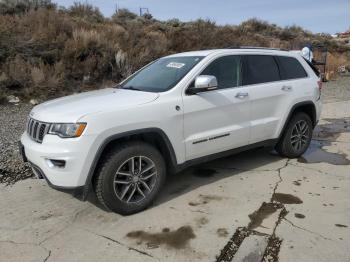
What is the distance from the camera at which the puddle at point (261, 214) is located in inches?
157

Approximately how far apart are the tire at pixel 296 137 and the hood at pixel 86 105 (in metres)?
2.53

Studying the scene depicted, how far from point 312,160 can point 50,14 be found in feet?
44.4

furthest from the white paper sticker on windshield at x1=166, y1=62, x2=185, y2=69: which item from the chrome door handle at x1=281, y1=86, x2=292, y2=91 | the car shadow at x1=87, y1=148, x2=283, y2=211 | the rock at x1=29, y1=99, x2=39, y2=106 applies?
the rock at x1=29, y1=99, x2=39, y2=106

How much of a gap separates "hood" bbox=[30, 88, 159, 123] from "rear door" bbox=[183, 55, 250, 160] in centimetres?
56

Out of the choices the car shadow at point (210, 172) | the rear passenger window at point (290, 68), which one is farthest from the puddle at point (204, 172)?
the rear passenger window at point (290, 68)

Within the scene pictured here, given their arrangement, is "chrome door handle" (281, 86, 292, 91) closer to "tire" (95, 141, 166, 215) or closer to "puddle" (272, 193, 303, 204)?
"puddle" (272, 193, 303, 204)

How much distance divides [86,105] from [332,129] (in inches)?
241

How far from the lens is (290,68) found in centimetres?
602

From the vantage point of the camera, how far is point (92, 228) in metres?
4.00

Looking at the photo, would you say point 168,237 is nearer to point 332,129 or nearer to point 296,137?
point 296,137

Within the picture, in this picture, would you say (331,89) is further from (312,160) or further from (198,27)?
(312,160)

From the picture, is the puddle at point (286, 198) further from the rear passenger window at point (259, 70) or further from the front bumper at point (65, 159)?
the front bumper at point (65, 159)

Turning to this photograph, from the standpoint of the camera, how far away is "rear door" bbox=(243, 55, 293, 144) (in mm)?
5336

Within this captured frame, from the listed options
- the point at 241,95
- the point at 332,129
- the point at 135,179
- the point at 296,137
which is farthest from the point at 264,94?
the point at 332,129
